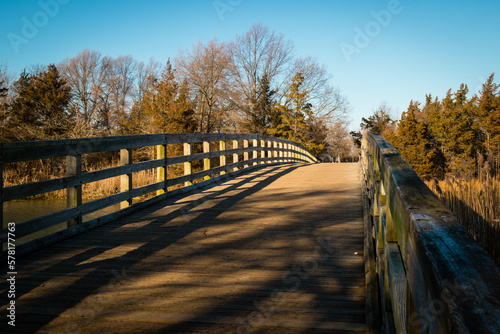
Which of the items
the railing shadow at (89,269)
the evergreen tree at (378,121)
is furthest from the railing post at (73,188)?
the evergreen tree at (378,121)

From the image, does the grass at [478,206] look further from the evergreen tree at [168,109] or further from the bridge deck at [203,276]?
the evergreen tree at [168,109]

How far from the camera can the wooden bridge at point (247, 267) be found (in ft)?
3.12

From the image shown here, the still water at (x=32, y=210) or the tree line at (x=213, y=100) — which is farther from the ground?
the tree line at (x=213, y=100)

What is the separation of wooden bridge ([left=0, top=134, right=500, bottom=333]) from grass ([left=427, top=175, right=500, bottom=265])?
1.12m

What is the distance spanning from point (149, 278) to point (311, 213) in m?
2.87

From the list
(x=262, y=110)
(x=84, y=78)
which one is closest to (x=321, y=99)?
(x=262, y=110)

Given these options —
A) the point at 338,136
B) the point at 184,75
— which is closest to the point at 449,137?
the point at 338,136

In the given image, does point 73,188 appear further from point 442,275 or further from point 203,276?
point 442,275

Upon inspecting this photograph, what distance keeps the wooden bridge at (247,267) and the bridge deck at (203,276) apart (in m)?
0.01

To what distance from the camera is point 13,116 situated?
29.7 m

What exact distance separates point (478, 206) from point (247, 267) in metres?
2.98

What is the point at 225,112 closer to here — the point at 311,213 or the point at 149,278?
the point at 311,213

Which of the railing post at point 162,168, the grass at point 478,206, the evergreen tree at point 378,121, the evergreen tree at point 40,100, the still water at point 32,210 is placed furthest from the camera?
the evergreen tree at point 378,121

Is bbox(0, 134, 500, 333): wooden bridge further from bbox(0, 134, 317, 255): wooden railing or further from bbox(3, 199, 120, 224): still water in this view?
bbox(3, 199, 120, 224): still water
